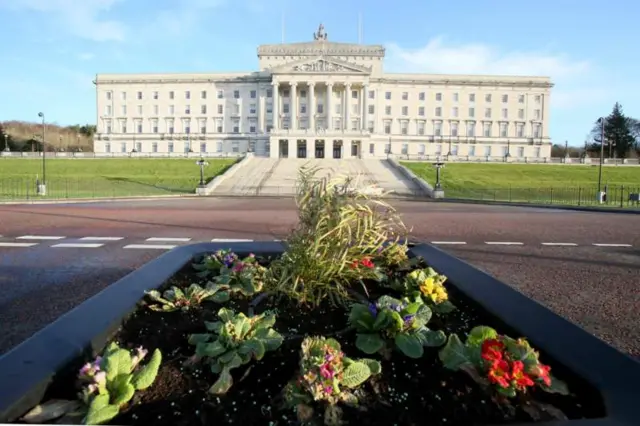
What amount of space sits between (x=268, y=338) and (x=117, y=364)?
2.19ft

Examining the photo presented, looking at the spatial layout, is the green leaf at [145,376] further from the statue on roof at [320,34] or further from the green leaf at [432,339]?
the statue on roof at [320,34]

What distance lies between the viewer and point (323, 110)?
8931 cm

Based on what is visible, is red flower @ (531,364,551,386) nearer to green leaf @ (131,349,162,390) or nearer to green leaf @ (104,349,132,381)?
green leaf @ (131,349,162,390)

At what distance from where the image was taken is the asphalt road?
196 inches

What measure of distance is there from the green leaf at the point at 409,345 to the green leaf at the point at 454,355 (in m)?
0.10

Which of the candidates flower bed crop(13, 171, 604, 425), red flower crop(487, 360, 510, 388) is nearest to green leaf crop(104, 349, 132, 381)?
flower bed crop(13, 171, 604, 425)

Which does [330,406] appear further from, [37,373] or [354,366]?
[37,373]

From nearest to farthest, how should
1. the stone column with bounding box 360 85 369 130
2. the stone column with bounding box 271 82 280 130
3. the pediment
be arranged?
the pediment, the stone column with bounding box 271 82 280 130, the stone column with bounding box 360 85 369 130

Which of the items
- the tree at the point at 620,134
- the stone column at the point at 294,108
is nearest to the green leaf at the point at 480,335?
the stone column at the point at 294,108

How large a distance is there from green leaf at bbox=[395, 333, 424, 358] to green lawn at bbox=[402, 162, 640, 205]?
3246 centimetres

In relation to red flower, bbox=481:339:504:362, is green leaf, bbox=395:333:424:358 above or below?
below

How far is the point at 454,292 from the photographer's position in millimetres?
3125

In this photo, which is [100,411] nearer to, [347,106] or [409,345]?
[409,345]

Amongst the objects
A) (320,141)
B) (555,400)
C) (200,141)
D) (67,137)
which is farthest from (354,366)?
(67,137)
